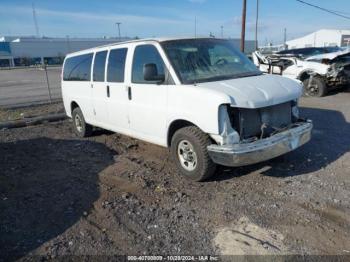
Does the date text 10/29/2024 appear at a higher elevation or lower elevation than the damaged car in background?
lower

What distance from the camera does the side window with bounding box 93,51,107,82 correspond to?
20.2 ft

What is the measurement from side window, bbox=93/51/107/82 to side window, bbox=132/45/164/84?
3.65 ft

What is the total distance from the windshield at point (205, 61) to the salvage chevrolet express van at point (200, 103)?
0.02 meters

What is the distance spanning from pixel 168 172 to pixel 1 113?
861 cm

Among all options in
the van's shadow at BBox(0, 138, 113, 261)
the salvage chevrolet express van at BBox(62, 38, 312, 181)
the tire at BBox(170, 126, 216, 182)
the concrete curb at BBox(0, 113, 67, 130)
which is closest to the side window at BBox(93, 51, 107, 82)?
the salvage chevrolet express van at BBox(62, 38, 312, 181)

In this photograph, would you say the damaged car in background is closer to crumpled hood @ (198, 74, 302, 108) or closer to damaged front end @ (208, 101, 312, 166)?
crumpled hood @ (198, 74, 302, 108)

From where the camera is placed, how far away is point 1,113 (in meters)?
11.2

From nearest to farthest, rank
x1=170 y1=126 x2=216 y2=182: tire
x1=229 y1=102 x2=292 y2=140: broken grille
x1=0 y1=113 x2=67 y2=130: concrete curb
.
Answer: x1=229 y1=102 x2=292 y2=140: broken grille → x1=170 y1=126 x2=216 y2=182: tire → x1=0 y1=113 x2=67 y2=130: concrete curb

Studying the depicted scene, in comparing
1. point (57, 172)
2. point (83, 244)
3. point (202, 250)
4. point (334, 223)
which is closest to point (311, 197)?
point (334, 223)

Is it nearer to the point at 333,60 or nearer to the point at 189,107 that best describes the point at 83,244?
the point at 189,107

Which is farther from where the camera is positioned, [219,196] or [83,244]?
[219,196]

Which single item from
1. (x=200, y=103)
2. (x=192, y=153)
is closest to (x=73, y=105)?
(x=192, y=153)

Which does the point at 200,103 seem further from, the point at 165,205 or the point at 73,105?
the point at 73,105

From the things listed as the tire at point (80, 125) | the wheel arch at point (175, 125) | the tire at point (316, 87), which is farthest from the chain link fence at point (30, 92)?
the tire at point (316, 87)
